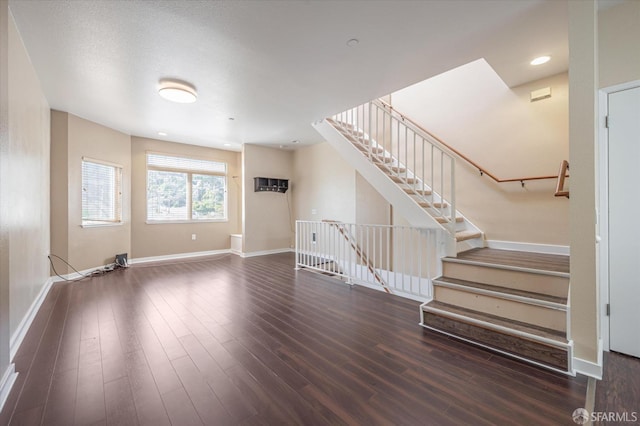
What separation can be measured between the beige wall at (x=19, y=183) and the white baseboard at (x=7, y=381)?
68 mm

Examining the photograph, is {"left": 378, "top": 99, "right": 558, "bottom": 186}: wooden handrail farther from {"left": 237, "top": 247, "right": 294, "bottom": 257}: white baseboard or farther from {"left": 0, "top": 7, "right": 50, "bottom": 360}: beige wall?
{"left": 0, "top": 7, "right": 50, "bottom": 360}: beige wall

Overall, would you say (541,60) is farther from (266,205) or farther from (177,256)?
(177,256)

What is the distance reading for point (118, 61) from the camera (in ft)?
8.73

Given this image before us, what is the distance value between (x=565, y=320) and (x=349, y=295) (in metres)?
2.14

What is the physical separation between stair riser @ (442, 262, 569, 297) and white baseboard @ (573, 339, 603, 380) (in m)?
0.52

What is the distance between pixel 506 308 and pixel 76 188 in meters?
6.36

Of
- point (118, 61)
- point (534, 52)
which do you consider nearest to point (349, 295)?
point (534, 52)

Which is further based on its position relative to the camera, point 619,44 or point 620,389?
point 619,44

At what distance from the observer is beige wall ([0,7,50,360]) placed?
188 cm

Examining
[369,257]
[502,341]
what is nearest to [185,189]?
[369,257]

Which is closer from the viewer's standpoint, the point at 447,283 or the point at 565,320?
the point at 565,320

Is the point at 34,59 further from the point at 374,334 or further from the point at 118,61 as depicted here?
the point at 374,334

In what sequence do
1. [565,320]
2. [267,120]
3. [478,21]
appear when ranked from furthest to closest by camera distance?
1. [267,120]
2. [478,21]
3. [565,320]

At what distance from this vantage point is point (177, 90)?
10.5 feet
